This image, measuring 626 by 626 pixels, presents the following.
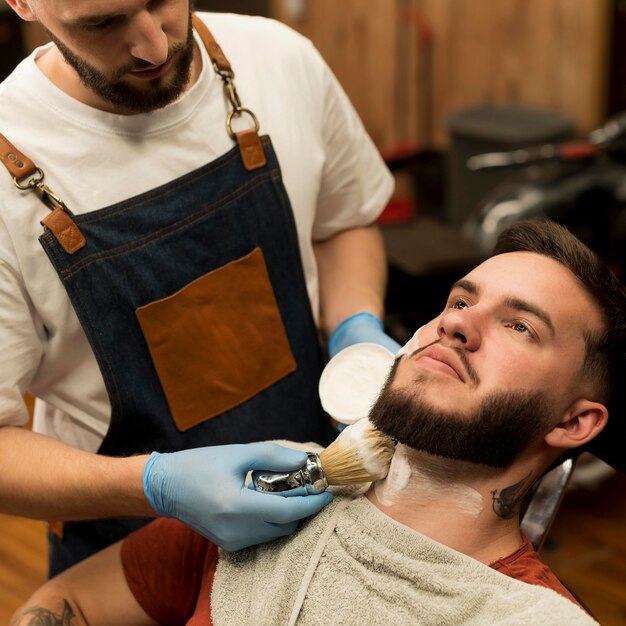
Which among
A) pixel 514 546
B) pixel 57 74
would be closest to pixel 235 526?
pixel 514 546

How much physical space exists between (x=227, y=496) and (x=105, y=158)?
0.63 meters

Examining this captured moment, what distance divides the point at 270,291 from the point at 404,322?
4.25ft

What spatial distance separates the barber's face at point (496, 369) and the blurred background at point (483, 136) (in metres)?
1.34

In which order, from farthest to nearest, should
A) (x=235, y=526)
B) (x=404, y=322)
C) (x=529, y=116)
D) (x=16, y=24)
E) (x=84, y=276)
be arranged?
(x=16, y=24)
(x=529, y=116)
(x=404, y=322)
(x=84, y=276)
(x=235, y=526)

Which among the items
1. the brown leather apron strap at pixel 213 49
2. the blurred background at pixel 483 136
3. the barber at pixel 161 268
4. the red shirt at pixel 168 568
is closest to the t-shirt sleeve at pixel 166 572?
the red shirt at pixel 168 568

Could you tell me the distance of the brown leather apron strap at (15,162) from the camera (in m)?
1.45

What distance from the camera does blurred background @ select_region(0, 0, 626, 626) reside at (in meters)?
2.95

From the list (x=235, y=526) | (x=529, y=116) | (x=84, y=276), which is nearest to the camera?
(x=235, y=526)

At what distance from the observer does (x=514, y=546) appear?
141 cm

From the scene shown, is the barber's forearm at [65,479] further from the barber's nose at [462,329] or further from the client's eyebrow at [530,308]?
the client's eyebrow at [530,308]

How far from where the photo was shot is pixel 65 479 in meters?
1.47

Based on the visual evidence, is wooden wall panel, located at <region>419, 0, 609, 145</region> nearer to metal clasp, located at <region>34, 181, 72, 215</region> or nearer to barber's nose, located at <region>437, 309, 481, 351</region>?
barber's nose, located at <region>437, 309, 481, 351</region>

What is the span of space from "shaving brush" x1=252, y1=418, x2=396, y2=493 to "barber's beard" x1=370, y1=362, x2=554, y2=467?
3 centimetres

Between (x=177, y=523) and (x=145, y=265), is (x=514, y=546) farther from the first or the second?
(x=145, y=265)
